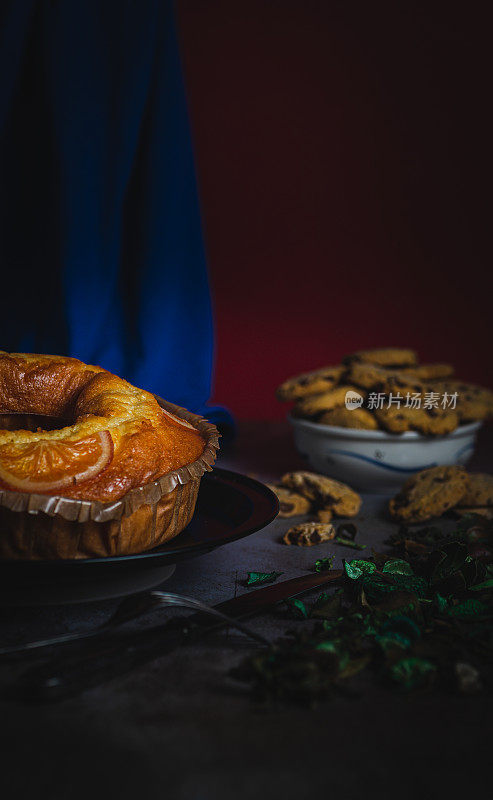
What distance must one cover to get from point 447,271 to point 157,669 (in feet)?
7.59

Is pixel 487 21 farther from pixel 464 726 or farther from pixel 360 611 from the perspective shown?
pixel 464 726

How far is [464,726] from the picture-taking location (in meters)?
0.74

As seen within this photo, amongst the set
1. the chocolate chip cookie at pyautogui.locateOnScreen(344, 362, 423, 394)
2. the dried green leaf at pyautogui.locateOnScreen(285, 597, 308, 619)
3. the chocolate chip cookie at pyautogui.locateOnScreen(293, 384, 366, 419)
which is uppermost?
the chocolate chip cookie at pyautogui.locateOnScreen(344, 362, 423, 394)

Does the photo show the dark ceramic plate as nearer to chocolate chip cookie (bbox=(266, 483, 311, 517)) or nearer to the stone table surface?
the stone table surface

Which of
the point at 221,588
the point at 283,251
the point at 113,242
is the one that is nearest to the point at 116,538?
the point at 221,588

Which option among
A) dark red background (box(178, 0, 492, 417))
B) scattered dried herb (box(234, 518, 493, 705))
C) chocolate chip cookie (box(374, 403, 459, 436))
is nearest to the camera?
scattered dried herb (box(234, 518, 493, 705))

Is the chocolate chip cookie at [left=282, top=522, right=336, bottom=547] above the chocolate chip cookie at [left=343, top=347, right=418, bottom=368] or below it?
below

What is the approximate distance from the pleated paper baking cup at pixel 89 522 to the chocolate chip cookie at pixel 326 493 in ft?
1.87

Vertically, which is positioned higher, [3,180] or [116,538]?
[3,180]

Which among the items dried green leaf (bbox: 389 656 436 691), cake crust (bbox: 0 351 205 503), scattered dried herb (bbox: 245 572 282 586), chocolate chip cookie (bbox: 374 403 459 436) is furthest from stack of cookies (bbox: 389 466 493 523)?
dried green leaf (bbox: 389 656 436 691)

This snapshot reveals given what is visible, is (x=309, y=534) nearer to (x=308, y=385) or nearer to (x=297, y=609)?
(x=297, y=609)

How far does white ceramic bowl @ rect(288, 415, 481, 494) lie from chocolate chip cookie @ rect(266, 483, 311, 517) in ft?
0.56

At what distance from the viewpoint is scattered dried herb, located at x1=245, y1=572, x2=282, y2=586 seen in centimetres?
111

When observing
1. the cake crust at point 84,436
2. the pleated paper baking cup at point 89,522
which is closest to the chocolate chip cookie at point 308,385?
the cake crust at point 84,436
